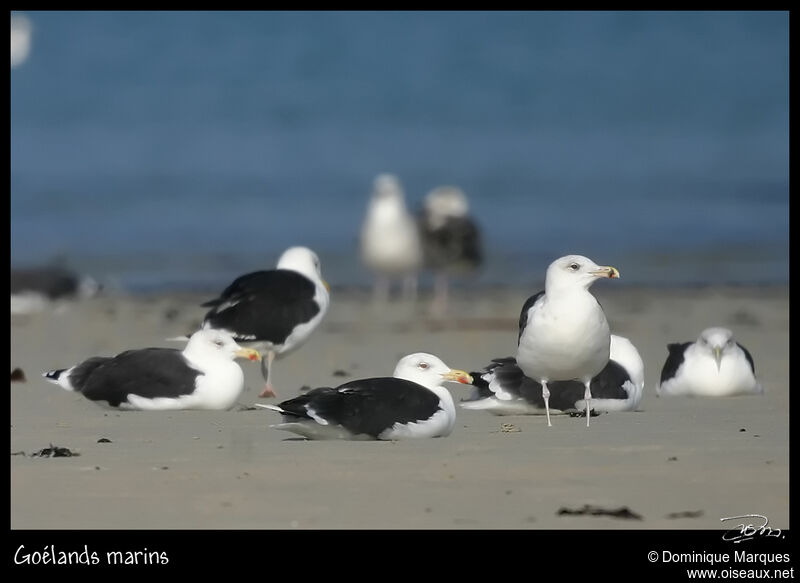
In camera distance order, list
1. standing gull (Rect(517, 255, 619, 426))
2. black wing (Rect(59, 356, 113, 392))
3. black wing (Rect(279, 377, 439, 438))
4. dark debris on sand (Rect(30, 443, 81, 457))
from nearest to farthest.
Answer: dark debris on sand (Rect(30, 443, 81, 457)), black wing (Rect(279, 377, 439, 438)), standing gull (Rect(517, 255, 619, 426)), black wing (Rect(59, 356, 113, 392))

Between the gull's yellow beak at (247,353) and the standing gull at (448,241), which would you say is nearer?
the gull's yellow beak at (247,353)

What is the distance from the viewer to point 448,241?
736 inches

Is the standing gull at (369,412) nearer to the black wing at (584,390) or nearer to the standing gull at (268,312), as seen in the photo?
the black wing at (584,390)

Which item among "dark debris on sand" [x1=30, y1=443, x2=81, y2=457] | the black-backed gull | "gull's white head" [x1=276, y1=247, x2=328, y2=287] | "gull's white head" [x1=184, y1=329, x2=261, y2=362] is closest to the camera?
"dark debris on sand" [x1=30, y1=443, x2=81, y2=457]

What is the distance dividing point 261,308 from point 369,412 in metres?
3.03

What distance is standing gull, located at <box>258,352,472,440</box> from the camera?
26.7 feet

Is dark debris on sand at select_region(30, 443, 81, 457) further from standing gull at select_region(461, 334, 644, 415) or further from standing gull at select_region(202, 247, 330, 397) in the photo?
standing gull at select_region(202, 247, 330, 397)

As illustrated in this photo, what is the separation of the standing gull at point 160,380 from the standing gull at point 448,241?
26.8 ft

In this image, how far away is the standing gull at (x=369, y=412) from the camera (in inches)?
320

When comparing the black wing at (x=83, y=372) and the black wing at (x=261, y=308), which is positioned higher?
the black wing at (x=261, y=308)

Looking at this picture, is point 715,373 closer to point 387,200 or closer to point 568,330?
point 568,330

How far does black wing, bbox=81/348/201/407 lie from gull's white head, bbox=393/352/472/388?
4.49ft

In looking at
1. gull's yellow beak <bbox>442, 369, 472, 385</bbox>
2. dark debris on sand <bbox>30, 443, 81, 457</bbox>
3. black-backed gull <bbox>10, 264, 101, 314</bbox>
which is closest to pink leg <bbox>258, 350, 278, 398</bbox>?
gull's yellow beak <bbox>442, 369, 472, 385</bbox>
